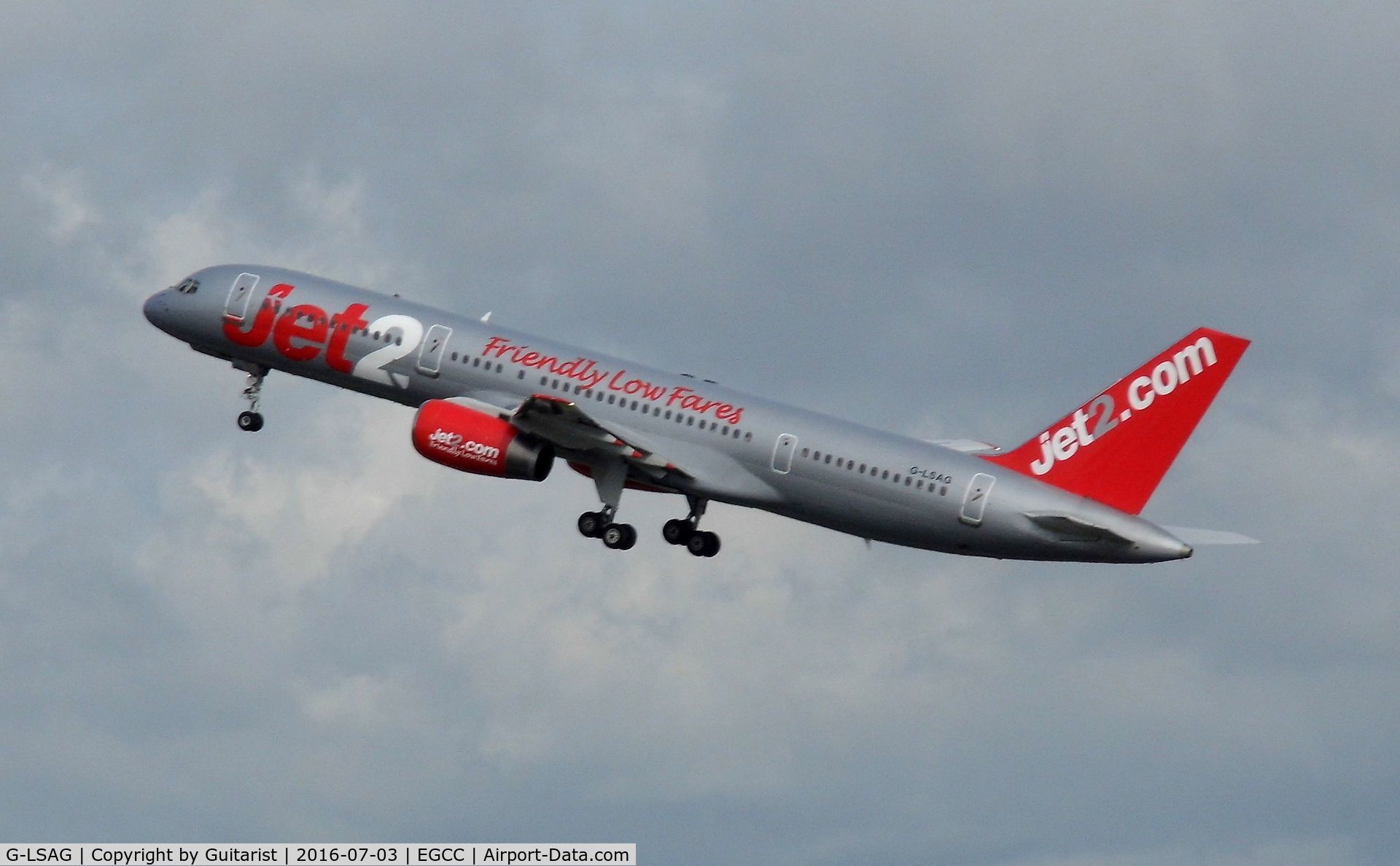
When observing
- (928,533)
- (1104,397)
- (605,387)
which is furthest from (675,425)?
(1104,397)

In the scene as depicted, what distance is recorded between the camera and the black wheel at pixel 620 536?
68.5 m

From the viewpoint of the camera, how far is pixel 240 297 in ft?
235

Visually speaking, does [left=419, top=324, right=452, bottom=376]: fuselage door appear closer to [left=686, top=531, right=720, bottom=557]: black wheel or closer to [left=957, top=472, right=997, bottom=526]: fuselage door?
[left=686, top=531, right=720, bottom=557]: black wheel

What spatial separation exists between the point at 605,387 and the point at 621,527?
13.9 ft

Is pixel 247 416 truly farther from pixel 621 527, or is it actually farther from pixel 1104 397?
pixel 1104 397

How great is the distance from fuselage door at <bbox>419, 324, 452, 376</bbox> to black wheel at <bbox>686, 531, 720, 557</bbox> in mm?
9669

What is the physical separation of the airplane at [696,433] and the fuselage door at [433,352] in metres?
0.07

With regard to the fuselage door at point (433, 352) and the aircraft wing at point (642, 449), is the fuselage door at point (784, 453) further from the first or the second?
the fuselage door at point (433, 352)

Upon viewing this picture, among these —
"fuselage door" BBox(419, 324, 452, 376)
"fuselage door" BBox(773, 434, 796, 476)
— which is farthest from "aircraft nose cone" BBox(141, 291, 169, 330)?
"fuselage door" BBox(773, 434, 796, 476)

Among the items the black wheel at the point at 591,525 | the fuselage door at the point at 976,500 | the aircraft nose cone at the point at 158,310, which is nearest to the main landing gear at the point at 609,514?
the black wheel at the point at 591,525

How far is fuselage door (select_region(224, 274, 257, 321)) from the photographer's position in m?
71.5

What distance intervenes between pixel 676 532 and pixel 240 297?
15.5 m

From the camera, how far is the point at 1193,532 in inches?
2475

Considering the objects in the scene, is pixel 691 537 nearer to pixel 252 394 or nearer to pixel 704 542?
pixel 704 542
